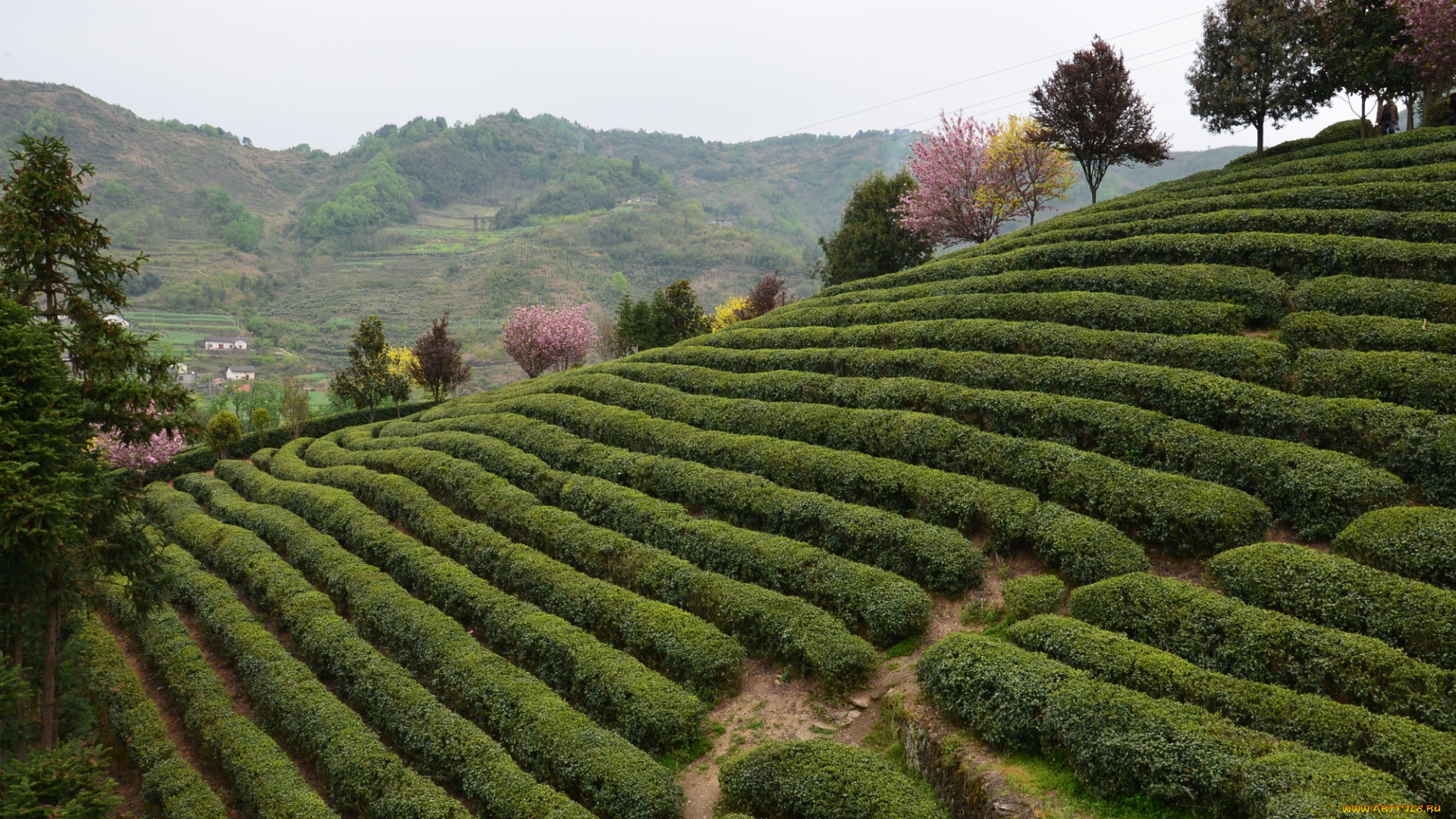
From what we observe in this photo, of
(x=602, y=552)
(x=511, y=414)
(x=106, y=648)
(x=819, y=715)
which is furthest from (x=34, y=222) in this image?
(x=819, y=715)

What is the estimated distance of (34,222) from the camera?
12.1 meters

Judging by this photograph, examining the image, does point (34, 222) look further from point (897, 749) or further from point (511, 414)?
point (897, 749)

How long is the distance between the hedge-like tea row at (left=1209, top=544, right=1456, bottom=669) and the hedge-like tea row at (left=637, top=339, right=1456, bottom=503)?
2.40 m

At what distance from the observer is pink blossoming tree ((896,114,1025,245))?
105 ft

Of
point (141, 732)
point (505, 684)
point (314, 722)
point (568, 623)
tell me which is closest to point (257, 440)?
point (141, 732)

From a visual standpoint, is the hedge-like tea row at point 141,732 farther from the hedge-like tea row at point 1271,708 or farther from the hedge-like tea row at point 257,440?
the hedge-like tea row at point 257,440

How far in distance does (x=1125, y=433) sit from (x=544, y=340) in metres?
34.3

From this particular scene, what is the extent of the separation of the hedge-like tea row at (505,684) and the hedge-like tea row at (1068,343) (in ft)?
36.7

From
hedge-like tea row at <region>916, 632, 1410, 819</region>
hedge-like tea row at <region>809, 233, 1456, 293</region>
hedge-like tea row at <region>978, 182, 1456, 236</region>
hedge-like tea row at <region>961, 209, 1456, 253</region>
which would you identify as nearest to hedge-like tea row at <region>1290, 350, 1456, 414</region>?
hedge-like tea row at <region>809, 233, 1456, 293</region>

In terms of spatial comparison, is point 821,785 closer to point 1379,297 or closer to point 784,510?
point 784,510

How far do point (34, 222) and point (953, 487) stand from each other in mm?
15539

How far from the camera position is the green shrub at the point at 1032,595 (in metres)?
10.8

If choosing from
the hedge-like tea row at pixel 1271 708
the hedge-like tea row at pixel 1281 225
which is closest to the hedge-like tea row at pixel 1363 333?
the hedge-like tea row at pixel 1281 225

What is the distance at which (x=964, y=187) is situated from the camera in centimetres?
3278
